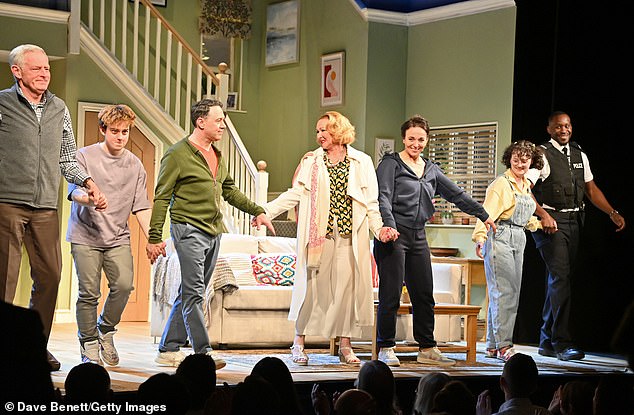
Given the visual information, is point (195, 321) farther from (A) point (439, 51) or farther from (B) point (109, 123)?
(A) point (439, 51)

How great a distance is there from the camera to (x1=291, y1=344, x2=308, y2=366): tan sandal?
6.05 metres

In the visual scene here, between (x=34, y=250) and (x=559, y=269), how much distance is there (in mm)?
3817

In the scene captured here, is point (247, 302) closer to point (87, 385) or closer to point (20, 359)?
point (87, 385)

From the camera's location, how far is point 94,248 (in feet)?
17.7

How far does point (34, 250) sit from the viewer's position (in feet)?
16.2

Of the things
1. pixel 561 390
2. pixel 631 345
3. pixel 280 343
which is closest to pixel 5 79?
pixel 280 343

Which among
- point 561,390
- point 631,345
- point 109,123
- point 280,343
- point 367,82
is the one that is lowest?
point 280,343

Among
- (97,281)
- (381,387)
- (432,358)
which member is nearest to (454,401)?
(381,387)

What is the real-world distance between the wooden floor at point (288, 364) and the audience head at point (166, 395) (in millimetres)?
1804

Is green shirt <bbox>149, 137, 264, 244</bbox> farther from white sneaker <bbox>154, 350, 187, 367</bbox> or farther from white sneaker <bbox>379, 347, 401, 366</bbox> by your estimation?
white sneaker <bbox>379, 347, 401, 366</bbox>

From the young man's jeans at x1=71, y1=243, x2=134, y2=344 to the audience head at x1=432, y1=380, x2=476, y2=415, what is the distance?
2.78 meters

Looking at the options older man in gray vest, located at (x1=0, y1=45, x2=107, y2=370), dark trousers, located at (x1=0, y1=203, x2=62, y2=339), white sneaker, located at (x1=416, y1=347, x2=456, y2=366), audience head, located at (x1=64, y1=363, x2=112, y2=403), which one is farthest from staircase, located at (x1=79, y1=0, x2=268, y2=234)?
audience head, located at (x1=64, y1=363, x2=112, y2=403)

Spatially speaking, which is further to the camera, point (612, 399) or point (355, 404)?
point (612, 399)

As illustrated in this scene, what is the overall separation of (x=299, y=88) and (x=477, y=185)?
269cm
